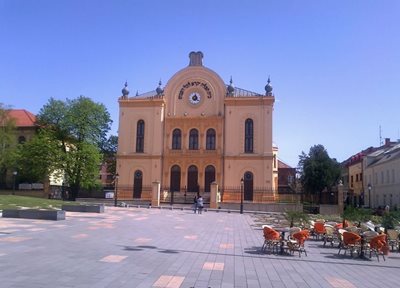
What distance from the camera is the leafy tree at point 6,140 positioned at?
53281 millimetres

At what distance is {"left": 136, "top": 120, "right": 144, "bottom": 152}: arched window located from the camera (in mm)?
57719

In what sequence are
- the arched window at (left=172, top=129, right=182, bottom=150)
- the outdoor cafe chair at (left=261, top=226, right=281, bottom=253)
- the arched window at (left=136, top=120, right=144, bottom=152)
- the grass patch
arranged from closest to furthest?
the outdoor cafe chair at (left=261, top=226, right=281, bottom=253) < the grass patch < the arched window at (left=172, top=129, right=182, bottom=150) < the arched window at (left=136, top=120, right=144, bottom=152)

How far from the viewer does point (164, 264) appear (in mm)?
10656

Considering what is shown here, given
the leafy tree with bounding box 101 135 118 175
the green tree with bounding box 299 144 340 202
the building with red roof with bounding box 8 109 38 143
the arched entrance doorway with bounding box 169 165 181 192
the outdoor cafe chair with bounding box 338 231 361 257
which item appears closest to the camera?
the outdoor cafe chair with bounding box 338 231 361 257

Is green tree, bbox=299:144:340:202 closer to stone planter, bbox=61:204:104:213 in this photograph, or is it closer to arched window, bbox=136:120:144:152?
arched window, bbox=136:120:144:152

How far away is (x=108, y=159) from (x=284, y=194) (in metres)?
27.6

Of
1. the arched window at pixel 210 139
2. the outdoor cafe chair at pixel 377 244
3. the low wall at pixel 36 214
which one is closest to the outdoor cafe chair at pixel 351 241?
the outdoor cafe chair at pixel 377 244

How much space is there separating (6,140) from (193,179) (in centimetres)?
2428

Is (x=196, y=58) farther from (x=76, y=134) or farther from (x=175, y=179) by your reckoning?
(x=76, y=134)

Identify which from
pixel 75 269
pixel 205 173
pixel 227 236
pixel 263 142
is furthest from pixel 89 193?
pixel 75 269

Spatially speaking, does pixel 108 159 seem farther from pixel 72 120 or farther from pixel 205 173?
pixel 205 173

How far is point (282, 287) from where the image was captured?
28.7ft

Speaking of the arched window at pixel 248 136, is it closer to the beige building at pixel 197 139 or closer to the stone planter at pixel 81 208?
the beige building at pixel 197 139

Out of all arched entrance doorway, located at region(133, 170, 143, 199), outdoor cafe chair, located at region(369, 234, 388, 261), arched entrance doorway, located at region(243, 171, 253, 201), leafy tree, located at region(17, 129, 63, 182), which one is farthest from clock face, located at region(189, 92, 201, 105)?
outdoor cafe chair, located at region(369, 234, 388, 261)
